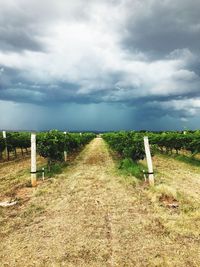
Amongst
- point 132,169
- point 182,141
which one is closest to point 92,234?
point 132,169

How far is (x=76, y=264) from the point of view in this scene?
7.19m

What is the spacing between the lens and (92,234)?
29.7 feet

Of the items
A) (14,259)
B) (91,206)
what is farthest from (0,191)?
(14,259)

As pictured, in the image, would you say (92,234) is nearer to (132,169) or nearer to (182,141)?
(132,169)

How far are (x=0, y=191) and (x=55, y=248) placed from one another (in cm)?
789

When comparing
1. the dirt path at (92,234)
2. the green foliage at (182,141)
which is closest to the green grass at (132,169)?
the dirt path at (92,234)

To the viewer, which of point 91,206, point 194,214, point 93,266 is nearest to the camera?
point 93,266

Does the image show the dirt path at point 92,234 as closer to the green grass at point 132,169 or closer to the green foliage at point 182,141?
the green grass at point 132,169

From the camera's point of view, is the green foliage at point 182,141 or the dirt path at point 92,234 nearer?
the dirt path at point 92,234

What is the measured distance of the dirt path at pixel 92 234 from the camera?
24.4 ft

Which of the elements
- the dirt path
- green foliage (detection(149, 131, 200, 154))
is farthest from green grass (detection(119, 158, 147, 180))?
green foliage (detection(149, 131, 200, 154))

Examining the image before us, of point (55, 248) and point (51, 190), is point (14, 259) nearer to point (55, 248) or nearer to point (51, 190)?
point (55, 248)

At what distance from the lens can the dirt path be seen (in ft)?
24.4

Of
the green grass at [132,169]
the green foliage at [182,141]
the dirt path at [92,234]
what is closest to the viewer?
the dirt path at [92,234]
